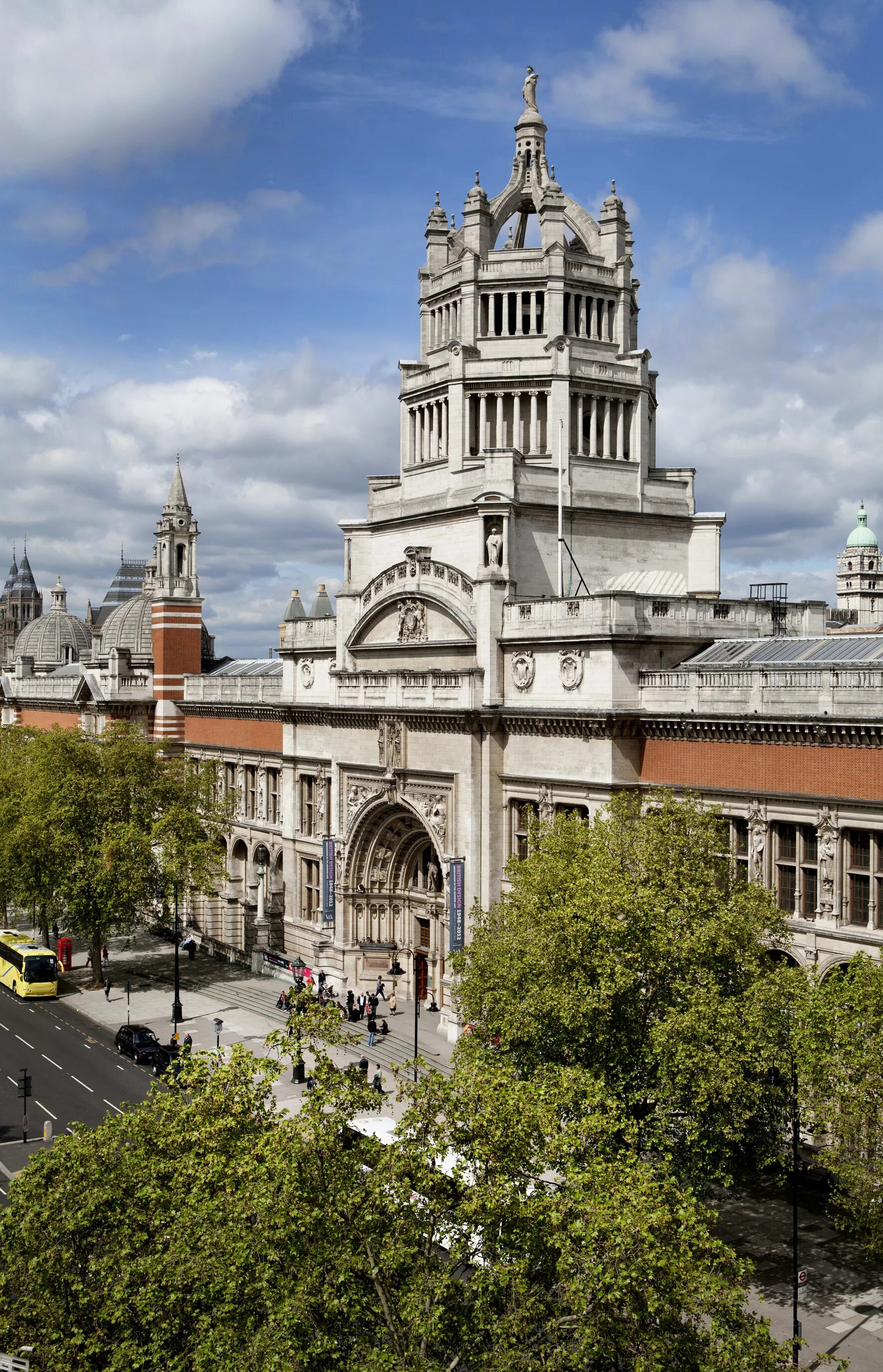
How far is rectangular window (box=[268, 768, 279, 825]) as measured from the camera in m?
68.8

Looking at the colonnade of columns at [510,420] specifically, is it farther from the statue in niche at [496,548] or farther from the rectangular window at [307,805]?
the rectangular window at [307,805]

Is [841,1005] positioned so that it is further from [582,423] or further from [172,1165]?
[582,423]

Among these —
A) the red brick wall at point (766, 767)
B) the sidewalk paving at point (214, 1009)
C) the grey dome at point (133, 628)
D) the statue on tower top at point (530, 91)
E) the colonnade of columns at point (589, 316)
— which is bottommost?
the sidewalk paving at point (214, 1009)

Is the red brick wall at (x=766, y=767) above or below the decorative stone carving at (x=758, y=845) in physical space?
above

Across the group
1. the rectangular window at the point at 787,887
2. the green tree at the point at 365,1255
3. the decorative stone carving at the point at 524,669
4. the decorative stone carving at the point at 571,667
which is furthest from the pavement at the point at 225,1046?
the decorative stone carving at the point at 524,669

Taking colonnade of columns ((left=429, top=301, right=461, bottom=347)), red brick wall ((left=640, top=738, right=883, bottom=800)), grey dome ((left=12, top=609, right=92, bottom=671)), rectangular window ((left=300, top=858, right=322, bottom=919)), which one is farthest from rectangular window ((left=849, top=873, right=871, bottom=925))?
grey dome ((left=12, top=609, right=92, bottom=671))

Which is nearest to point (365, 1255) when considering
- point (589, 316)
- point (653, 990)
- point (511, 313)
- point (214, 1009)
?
point (653, 990)

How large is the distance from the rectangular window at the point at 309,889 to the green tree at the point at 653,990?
98.9 feet

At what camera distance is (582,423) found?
5972 cm

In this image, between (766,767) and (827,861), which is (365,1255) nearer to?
(827,861)

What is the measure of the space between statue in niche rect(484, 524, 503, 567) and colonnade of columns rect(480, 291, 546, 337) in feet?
42.3

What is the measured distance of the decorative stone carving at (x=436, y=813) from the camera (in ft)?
169

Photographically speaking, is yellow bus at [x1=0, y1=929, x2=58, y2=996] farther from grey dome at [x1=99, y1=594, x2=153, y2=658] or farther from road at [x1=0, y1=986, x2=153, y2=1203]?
grey dome at [x1=99, y1=594, x2=153, y2=658]

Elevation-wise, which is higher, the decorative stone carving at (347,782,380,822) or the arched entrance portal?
the decorative stone carving at (347,782,380,822)
